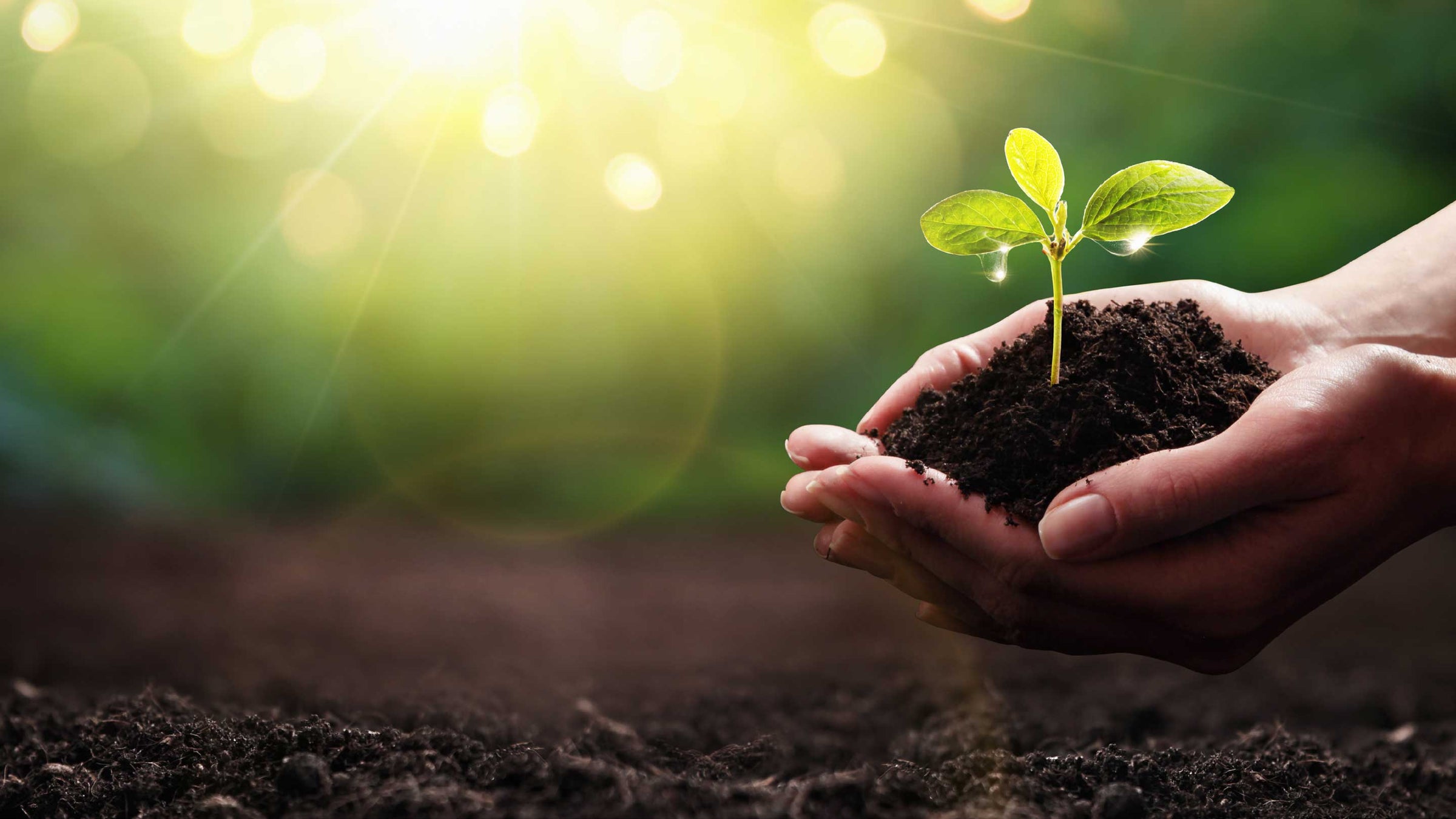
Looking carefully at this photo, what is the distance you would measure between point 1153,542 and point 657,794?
674 millimetres

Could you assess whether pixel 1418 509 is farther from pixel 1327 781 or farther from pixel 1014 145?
pixel 1014 145

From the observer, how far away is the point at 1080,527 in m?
1.00

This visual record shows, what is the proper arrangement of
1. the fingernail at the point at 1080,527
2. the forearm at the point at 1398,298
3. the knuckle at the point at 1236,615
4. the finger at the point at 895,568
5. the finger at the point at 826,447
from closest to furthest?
1. the fingernail at the point at 1080,527
2. the knuckle at the point at 1236,615
3. the finger at the point at 895,568
4. the finger at the point at 826,447
5. the forearm at the point at 1398,298

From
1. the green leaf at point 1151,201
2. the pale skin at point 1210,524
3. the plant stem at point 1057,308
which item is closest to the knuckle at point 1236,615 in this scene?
the pale skin at point 1210,524

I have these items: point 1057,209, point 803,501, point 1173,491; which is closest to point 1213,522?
point 1173,491

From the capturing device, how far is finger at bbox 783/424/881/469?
4.68ft

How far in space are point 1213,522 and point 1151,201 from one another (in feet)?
1.40

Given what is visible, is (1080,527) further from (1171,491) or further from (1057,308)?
(1057,308)

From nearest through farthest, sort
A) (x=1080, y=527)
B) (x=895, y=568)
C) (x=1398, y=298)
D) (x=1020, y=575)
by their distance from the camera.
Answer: (x=1080, y=527), (x=1020, y=575), (x=895, y=568), (x=1398, y=298)

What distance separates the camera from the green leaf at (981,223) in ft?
3.86

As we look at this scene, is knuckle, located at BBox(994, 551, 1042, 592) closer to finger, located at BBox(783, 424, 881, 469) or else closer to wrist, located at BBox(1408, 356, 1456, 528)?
finger, located at BBox(783, 424, 881, 469)

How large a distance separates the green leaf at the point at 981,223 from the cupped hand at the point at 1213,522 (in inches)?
12.8

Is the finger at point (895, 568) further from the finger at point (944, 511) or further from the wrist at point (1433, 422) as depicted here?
the wrist at point (1433, 422)

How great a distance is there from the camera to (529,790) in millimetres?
935
